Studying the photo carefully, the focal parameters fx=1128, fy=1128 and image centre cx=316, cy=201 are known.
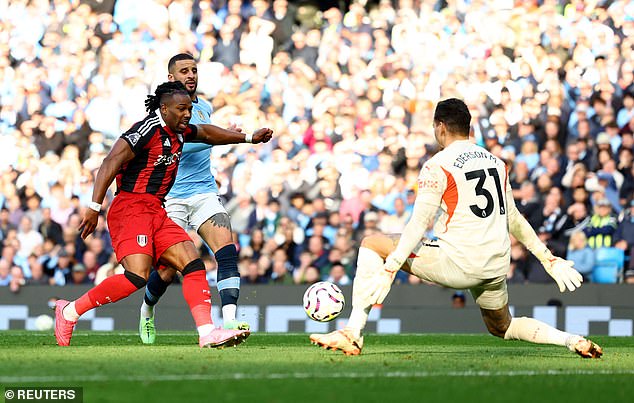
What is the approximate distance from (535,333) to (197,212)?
351 cm

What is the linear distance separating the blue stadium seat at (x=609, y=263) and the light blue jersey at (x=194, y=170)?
Result: 5.84 metres

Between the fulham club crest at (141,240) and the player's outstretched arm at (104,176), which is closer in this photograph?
the player's outstretched arm at (104,176)

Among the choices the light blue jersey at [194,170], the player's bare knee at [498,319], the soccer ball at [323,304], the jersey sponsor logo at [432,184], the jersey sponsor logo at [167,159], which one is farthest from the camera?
the light blue jersey at [194,170]

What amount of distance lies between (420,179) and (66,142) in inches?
469

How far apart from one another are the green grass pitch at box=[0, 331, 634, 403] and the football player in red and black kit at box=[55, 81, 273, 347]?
0.38 m

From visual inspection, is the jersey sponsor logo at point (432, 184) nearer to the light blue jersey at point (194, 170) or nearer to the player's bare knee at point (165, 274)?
the light blue jersey at point (194, 170)

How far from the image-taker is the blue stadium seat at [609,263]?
14141 millimetres

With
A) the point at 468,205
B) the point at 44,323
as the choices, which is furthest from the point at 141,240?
the point at 44,323

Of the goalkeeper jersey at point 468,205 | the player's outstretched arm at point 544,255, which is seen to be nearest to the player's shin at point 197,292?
the goalkeeper jersey at point 468,205

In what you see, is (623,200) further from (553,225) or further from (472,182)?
(472,182)

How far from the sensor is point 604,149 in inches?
587

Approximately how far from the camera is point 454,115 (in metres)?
7.96

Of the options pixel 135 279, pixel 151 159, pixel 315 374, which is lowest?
pixel 315 374

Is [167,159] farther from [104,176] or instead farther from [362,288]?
[362,288]
